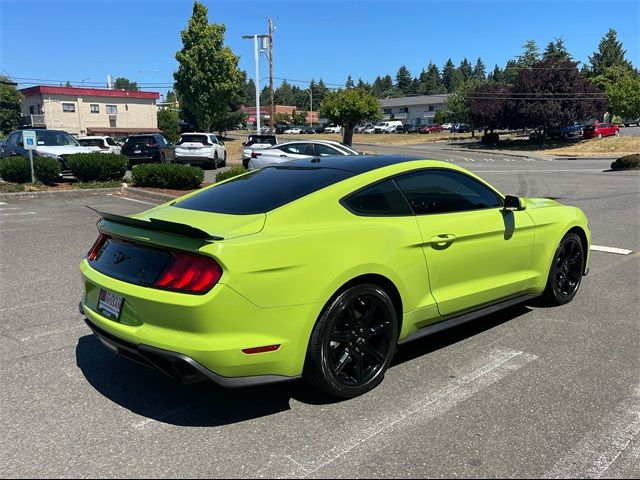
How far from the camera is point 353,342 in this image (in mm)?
3605

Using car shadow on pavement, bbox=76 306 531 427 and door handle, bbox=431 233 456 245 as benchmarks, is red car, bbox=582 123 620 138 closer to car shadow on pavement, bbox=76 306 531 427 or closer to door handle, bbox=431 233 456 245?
door handle, bbox=431 233 456 245

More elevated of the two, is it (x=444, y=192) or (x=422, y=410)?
(x=444, y=192)

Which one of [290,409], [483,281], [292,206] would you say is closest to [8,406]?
[290,409]

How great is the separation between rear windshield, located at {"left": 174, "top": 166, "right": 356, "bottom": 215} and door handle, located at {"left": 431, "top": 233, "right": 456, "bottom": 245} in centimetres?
76

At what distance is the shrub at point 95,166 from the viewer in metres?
16.2

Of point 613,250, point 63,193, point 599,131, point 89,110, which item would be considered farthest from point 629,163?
point 89,110

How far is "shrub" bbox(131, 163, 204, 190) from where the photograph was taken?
1470 centimetres

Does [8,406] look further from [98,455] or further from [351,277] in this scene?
[351,277]

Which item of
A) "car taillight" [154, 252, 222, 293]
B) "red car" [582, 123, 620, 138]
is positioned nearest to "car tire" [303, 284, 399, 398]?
"car taillight" [154, 252, 222, 293]

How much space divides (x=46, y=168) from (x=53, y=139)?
10.5ft

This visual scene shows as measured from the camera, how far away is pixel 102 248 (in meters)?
3.86

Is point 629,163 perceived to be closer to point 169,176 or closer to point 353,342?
point 169,176

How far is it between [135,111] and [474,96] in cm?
3919

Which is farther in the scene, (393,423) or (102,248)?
(102,248)
